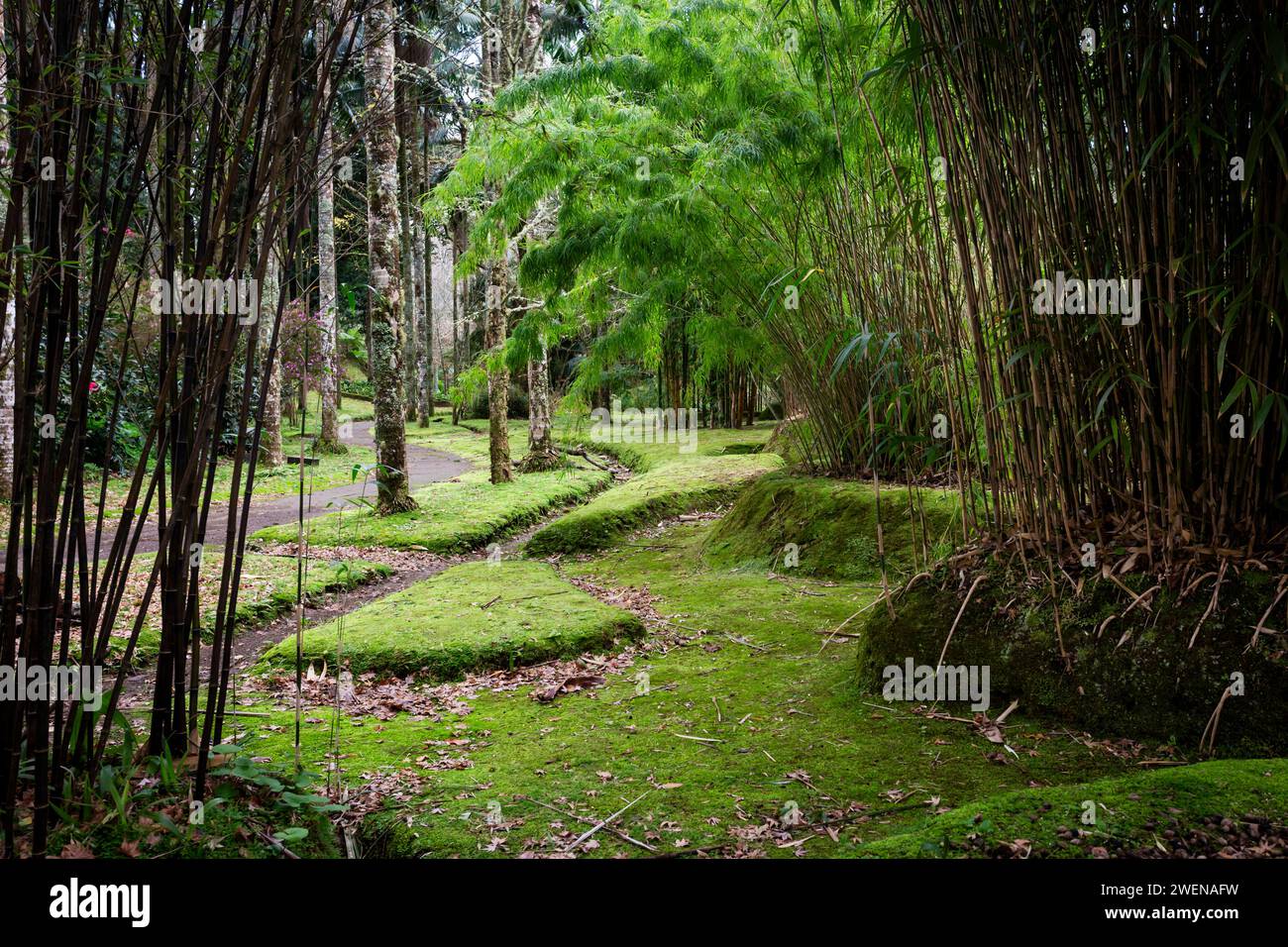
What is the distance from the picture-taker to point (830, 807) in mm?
2080

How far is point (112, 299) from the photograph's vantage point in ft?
5.59

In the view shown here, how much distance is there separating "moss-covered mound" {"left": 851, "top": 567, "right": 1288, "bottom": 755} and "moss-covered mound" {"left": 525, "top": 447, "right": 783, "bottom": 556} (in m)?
3.47

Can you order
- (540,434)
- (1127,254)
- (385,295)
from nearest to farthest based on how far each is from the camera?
(1127,254) < (385,295) < (540,434)

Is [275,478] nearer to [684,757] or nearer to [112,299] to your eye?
[684,757]

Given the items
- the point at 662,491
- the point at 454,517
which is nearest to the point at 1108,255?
the point at 662,491

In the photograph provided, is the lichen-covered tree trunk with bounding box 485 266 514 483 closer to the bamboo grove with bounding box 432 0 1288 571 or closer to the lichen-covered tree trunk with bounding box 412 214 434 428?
the bamboo grove with bounding box 432 0 1288 571

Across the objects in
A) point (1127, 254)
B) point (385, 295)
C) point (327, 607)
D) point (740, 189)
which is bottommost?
point (327, 607)

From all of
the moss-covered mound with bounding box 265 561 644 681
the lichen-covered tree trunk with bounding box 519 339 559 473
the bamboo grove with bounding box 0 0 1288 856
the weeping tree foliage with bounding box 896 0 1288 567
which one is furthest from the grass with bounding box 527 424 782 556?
the weeping tree foliage with bounding box 896 0 1288 567

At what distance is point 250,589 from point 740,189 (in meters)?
3.37

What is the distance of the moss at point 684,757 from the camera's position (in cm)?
202

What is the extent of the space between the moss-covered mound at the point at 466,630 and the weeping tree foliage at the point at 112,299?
1.35 m

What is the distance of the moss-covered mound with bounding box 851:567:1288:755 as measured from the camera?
7.29 feet

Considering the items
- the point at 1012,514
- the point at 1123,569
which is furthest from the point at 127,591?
the point at 1123,569

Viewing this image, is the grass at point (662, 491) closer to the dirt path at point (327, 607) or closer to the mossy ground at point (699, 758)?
the dirt path at point (327, 607)
